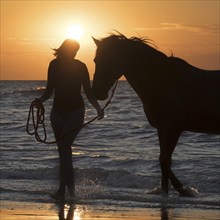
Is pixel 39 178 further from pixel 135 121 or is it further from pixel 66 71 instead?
pixel 135 121

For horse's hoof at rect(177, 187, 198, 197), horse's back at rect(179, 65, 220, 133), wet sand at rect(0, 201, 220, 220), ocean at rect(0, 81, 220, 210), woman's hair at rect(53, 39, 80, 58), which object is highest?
woman's hair at rect(53, 39, 80, 58)

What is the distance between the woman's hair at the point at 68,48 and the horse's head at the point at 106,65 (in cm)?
29

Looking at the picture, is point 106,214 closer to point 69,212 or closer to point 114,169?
point 69,212

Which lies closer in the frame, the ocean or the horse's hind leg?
the horse's hind leg

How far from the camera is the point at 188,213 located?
8055 mm

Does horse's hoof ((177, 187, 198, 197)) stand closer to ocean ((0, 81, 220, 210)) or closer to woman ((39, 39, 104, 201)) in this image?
ocean ((0, 81, 220, 210))

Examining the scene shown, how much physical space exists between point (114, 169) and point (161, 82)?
586 cm

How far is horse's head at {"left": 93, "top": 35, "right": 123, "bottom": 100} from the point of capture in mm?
8547

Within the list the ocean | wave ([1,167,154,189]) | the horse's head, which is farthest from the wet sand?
wave ([1,167,154,189])

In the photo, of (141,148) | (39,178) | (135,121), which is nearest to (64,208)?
(39,178)

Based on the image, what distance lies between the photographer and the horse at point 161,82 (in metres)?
8.53

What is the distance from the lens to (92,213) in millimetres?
8094

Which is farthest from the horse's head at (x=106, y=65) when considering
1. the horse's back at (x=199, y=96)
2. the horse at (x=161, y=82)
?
the horse's back at (x=199, y=96)

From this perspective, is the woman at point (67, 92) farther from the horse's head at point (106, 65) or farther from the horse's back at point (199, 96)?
the horse's back at point (199, 96)
